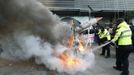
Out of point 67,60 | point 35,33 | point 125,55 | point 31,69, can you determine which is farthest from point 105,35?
point 31,69

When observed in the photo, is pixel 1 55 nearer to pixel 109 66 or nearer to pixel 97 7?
pixel 109 66

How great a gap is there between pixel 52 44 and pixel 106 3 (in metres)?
22.7

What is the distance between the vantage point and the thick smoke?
8758 millimetres

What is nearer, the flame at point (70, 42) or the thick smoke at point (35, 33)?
the thick smoke at point (35, 33)

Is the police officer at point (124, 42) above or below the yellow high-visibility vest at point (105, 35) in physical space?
above

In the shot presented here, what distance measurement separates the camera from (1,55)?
442 inches

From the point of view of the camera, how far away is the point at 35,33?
30.7ft

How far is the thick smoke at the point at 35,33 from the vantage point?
876cm

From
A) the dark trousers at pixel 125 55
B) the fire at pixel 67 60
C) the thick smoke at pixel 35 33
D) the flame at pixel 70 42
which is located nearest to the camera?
the thick smoke at pixel 35 33

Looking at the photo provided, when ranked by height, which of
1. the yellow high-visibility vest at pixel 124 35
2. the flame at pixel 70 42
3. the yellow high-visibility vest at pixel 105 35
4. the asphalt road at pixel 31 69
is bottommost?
the yellow high-visibility vest at pixel 105 35

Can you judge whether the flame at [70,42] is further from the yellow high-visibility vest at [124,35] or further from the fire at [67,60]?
the yellow high-visibility vest at [124,35]

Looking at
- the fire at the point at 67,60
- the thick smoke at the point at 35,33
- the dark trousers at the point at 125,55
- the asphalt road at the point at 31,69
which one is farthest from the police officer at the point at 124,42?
the fire at the point at 67,60

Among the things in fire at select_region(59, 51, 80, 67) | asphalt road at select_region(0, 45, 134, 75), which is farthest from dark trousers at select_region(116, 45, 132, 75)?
fire at select_region(59, 51, 80, 67)

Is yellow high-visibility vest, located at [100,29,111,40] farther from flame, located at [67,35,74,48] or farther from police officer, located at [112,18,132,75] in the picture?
police officer, located at [112,18,132,75]
